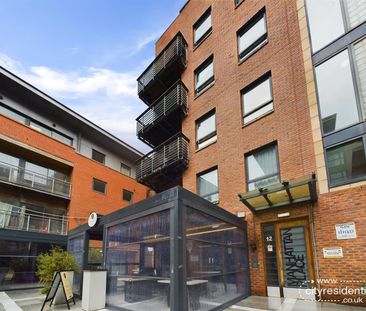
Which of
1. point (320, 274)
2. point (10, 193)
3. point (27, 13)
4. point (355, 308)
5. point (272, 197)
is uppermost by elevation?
point (27, 13)

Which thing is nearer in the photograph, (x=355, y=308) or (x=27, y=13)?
(x=355, y=308)

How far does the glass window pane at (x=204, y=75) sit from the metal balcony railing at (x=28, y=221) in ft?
41.0

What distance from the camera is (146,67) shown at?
17391mm

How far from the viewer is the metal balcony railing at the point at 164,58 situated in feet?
50.0

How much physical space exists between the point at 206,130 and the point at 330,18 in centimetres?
633

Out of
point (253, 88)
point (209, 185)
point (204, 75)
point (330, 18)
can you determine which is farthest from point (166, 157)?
point (330, 18)

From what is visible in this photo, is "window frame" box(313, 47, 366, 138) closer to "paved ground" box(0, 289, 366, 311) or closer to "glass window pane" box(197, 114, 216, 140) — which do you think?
"paved ground" box(0, 289, 366, 311)

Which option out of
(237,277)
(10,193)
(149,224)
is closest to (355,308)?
(237,277)

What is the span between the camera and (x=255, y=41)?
11.4 metres

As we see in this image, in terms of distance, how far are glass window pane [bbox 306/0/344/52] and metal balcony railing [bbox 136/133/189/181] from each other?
6.70 metres

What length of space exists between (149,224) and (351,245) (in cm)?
505

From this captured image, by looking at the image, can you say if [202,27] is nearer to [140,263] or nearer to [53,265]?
[140,263]

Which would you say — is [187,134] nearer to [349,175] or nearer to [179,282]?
[349,175]

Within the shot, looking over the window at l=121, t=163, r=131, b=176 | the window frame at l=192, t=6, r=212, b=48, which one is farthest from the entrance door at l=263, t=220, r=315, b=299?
the window at l=121, t=163, r=131, b=176
